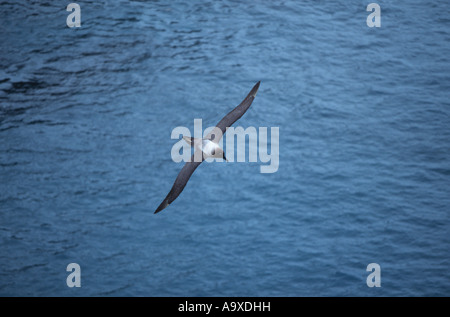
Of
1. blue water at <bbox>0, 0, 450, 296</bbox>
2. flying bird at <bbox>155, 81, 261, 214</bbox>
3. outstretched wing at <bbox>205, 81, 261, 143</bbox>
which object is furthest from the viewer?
blue water at <bbox>0, 0, 450, 296</bbox>

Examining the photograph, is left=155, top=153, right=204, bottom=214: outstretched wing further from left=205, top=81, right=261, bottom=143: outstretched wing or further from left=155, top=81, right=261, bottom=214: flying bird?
left=205, top=81, right=261, bottom=143: outstretched wing

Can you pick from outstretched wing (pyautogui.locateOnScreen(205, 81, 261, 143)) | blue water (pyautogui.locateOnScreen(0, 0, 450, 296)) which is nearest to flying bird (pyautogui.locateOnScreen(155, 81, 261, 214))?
outstretched wing (pyautogui.locateOnScreen(205, 81, 261, 143))

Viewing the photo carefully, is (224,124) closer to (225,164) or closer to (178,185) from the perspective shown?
(178,185)

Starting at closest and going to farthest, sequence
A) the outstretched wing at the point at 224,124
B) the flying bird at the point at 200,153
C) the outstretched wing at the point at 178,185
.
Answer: the outstretched wing at the point at 178,185 → the flying bird at the point at 200,153 → the outstretched wing at the point at 224,124

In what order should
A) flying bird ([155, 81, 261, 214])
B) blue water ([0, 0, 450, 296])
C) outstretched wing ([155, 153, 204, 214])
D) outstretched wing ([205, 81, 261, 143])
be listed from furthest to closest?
blue water ([0, 0, 450, 296]) < outstretched wing ([205, 81, 261, 143]) < flying bird ([155, 81, 261, 214]) < outstretched wing ([155, 153, 204, 214])

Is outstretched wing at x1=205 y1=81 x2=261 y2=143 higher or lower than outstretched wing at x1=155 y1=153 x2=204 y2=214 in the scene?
higher

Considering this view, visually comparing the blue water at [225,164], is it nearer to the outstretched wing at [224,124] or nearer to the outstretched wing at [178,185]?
the outstretched wing at [178,185]

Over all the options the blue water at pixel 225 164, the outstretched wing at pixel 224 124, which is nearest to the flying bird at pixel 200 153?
the outstretched wing at pixel 224 124
